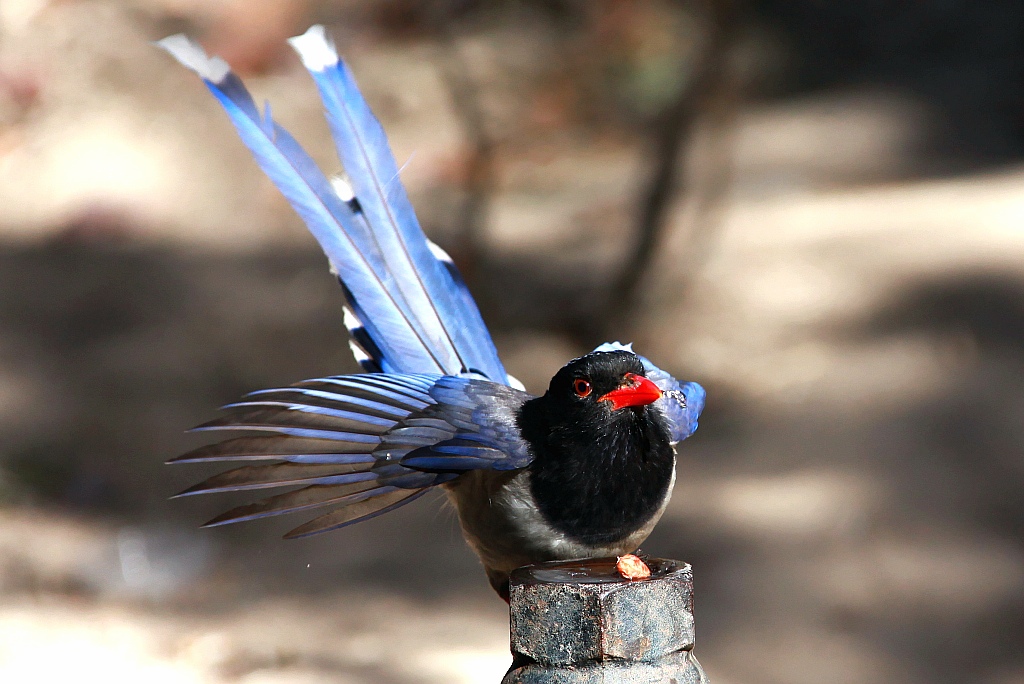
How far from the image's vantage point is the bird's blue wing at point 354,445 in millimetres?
1213

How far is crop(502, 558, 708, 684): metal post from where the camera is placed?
1.02 meters

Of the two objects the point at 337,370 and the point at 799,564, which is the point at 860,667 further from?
the point at 337,370

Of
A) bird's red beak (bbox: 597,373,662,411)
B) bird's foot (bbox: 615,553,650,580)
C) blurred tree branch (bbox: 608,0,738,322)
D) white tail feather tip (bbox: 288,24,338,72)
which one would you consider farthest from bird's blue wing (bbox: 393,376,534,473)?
blurred tree branch (bbox: 608,0,738,322)

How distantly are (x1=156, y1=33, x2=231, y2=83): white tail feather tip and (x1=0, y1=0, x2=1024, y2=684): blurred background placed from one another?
1762mm

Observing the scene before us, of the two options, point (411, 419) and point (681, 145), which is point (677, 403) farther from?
point (681, 145)

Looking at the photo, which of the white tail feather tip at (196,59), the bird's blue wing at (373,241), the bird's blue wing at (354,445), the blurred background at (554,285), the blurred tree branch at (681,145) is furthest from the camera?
the blurred tree branch at (681,145)

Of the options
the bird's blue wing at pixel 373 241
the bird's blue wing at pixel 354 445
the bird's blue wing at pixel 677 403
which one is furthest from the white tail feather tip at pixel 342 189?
the bird's blue wing at pixel 677 403

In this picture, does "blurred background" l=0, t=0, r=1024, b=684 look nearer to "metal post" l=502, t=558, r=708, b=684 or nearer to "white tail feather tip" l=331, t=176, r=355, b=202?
"white tail feather tip" l=331, t=176, r=355, b=202

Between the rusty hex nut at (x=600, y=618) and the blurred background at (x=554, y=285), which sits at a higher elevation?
the blurred background at (x=554, y=285)

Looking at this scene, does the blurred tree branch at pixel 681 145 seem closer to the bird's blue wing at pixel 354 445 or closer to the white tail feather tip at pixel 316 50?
the white tail feather tip at pixel 316 50

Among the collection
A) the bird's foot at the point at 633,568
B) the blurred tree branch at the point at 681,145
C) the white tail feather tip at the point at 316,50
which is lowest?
the bird's foot at the point at 633,568

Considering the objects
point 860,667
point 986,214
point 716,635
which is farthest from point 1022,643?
point 986,214

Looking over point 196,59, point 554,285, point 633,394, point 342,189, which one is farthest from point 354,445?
point 554,285

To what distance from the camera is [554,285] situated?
3.68m
